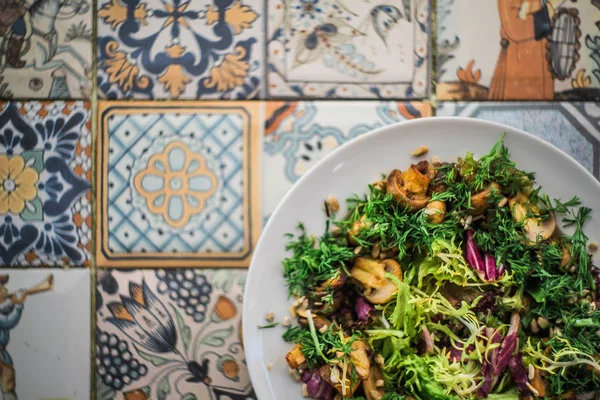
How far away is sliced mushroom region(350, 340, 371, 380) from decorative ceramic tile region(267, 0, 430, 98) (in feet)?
1.72

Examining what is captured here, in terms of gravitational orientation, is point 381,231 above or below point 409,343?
above

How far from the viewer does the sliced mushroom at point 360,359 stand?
2.89 feet

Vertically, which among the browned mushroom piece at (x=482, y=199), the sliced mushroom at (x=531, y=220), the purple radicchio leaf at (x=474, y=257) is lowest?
the purple radicchio leaf at (x=474, y=257)

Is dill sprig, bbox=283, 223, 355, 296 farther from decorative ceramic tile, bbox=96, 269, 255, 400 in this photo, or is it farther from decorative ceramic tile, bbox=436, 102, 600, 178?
decorative ceramic tile, bbox=436, 102, 600, 178

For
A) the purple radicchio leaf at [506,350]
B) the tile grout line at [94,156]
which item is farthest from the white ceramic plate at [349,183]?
the tile grout line at [94,156]

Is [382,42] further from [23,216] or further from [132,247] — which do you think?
[23,216]

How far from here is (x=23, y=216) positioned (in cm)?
109

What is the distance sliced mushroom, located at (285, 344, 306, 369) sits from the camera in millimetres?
913

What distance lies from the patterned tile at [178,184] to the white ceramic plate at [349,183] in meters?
0.15

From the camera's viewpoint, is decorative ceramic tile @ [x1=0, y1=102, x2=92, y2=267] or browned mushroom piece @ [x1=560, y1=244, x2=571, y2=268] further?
decorative ceramic tile @ [x1=0, y1=102, x2=92, y2=267]

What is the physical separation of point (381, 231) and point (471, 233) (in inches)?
7.1

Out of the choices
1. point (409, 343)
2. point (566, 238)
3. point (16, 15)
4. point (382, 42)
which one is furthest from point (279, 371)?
point (16, 15)

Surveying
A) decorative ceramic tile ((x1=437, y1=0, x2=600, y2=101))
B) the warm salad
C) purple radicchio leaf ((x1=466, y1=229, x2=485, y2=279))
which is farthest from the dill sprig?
decorative ceramic tile ((x1=437, y1=0, x2=600, y2=101))

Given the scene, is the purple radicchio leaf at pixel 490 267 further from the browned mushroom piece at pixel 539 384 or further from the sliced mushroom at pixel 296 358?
the sliced mushroom at pixel 296 358
